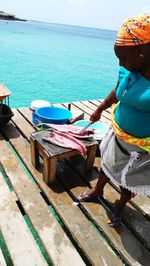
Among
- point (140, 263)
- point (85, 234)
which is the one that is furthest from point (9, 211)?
point (140, 263)

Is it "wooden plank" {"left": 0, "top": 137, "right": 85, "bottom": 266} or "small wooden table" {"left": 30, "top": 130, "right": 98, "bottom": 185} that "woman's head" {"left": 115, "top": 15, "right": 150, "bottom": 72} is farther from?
"wooden plank" {"left": 0, "top": 137, "right": 85, "bottom": 266}

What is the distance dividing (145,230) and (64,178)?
0.89 m

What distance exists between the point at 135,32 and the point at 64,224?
149 centimetres

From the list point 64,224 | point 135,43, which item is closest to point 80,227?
point 64,224

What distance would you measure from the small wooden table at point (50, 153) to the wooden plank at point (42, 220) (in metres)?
0.18

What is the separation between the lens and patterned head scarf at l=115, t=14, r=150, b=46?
4.34 ft

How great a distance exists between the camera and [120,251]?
179 centimetres

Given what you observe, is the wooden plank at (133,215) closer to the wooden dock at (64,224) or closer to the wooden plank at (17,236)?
the wooden dock at (64,224)

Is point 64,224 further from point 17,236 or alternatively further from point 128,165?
point 128,165

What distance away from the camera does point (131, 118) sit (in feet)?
5.09

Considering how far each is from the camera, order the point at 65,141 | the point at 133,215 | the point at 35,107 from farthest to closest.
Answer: the point at 35,107 < the point at 65,141 < the point at 133,215

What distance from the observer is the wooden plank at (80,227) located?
5.67 feet

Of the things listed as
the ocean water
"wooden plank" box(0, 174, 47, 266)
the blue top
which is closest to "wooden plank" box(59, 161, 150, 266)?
"wooden plank" box(0, 174, 47, 266)

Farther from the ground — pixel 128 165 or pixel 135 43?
pixel 135 43
